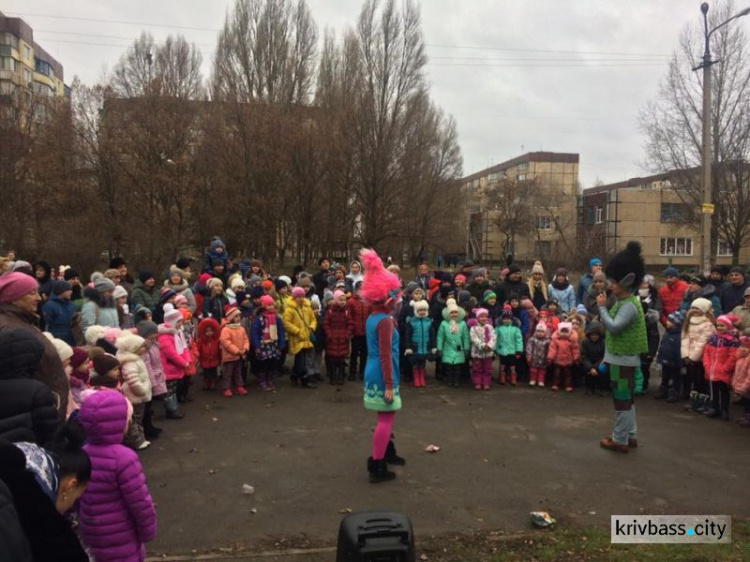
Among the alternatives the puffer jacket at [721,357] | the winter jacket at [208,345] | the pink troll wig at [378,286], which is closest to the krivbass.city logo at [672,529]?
the pink troll wig at [378,286]

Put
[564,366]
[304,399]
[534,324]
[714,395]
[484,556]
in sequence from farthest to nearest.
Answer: [534,324] < [564,366] < [304,399] < [714,395] < [484,556]

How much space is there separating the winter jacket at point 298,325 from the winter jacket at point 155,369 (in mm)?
2462

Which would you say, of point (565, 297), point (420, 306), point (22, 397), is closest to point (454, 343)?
point (420, 306)

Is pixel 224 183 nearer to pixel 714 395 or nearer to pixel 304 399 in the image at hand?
pixel 304 399

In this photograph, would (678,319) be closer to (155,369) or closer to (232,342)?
(232,342)

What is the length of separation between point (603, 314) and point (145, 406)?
18.4 ft

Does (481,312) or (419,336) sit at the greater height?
(481,312)

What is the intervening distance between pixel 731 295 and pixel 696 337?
2.09 meters

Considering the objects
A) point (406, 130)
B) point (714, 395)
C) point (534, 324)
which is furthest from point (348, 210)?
point (714, 395)

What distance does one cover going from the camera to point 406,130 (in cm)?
3020

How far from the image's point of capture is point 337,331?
914cm

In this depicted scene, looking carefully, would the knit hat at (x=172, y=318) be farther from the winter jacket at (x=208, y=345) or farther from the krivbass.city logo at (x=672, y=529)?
the krivbass.city logo at (x=672, y=529)

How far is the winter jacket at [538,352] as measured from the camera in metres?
9.14

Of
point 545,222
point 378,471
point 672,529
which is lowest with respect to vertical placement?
point 672,529
